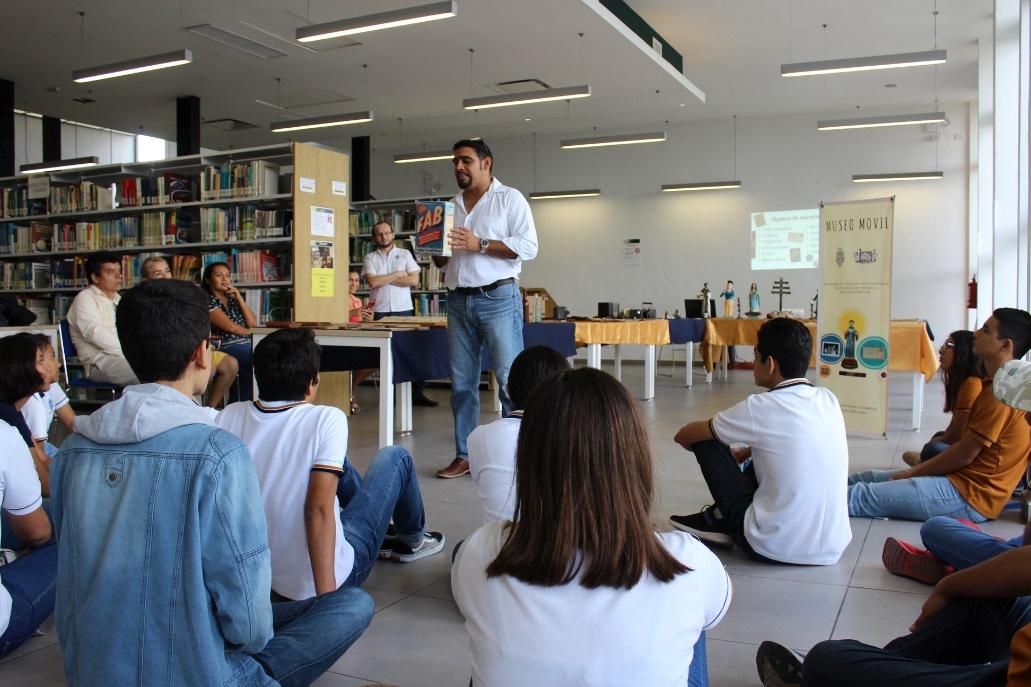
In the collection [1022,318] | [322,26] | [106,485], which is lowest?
[106,485]

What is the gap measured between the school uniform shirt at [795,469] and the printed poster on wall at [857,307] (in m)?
2.84

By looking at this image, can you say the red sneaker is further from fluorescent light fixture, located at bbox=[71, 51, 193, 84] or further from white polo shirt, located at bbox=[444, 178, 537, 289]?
fluorescent light fixture, located at bbox=[71, 51, 193, 84]

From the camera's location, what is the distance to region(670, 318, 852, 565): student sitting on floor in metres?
2.56

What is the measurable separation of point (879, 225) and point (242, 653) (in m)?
4.85

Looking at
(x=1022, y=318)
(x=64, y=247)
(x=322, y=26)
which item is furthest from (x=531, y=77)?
(x=1022, y=318)

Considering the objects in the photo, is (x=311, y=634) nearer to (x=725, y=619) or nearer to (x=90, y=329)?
(x=725, y=619)

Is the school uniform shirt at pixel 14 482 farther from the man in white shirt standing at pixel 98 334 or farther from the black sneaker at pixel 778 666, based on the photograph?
the man in white shirt standing at pixel 98 334

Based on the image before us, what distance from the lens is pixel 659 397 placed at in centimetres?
791

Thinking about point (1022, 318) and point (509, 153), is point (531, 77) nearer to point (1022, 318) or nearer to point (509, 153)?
point (509, 153)

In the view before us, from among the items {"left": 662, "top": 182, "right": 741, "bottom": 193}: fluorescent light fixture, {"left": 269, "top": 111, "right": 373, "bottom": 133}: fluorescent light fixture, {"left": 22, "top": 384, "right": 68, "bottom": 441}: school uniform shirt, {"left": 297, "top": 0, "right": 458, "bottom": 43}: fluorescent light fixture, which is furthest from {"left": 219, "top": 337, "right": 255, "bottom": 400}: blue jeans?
{"left": 662, "top": 182, "right": 741, "bottom": 193}: fluorescent light fixture

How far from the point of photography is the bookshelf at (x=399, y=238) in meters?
9.39

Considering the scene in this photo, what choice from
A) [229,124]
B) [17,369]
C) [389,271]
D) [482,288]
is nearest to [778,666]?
[17,369]

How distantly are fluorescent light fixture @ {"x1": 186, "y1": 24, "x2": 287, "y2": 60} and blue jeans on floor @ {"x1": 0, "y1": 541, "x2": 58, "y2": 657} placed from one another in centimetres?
652

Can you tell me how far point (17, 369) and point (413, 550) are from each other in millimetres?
1409
